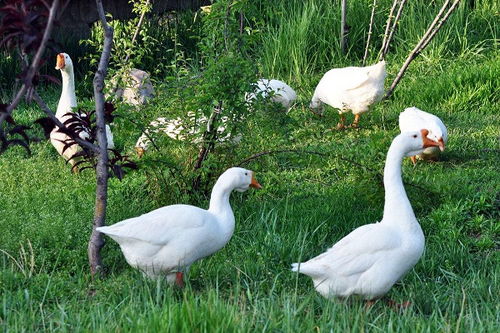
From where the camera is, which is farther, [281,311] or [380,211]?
[380,211]

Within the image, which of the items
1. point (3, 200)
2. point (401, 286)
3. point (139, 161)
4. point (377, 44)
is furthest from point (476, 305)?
point (377, 44)

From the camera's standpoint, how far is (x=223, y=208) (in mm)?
4926

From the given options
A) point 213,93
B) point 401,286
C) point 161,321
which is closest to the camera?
A: point 161,321

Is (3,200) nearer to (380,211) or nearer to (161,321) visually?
(380,211)

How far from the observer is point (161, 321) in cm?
354

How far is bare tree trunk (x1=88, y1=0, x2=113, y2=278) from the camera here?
490cm

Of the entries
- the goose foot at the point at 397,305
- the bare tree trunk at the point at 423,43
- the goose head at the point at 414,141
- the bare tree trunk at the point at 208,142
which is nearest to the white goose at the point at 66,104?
the bare tree trunk at the point at 208,142

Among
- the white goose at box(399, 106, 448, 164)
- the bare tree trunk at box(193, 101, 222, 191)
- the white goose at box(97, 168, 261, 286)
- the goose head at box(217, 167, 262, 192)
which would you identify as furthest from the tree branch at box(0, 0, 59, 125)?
the white goose at box(399, 106, 448, 164)

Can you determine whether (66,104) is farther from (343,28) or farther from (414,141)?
(343,28)

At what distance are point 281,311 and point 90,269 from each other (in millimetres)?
1557

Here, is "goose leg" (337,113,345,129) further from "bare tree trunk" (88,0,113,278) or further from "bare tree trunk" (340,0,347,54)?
"bare tree trunk" (88,0,113,278)

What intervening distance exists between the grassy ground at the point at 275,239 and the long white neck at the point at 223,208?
10.4 inches

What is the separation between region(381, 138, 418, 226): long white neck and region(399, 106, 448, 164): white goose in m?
2.12

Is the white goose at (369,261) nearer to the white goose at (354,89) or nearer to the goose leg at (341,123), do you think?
the white goose at (354,89)
